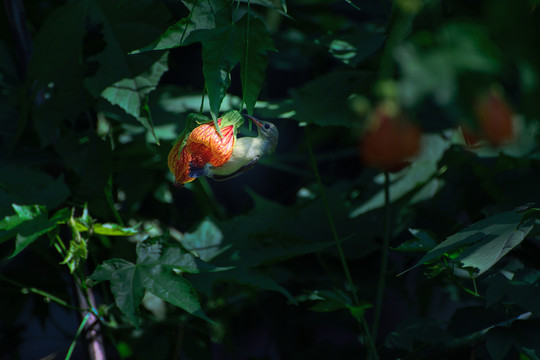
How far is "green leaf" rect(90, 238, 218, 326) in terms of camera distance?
2.08 ft

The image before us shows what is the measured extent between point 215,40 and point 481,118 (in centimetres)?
38

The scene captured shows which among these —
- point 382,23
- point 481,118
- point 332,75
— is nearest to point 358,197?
point 332,75

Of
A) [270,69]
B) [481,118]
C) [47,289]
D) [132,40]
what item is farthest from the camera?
[270,69]

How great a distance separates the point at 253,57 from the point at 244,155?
12 cm

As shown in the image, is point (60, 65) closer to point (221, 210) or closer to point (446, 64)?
point (221, 210)

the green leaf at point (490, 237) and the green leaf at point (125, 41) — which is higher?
the green leaf at point (125, 41)

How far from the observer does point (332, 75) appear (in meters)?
0.83

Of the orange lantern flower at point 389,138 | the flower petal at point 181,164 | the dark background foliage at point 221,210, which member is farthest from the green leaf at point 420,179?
the orange lantern flower at point 389,138

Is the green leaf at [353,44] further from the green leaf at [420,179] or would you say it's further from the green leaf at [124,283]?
the green leaf at [124,283]

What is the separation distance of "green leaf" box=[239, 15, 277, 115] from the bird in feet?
0.20

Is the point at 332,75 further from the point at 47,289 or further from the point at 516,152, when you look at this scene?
the point at 47,289

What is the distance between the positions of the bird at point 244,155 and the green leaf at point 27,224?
19 centimetres

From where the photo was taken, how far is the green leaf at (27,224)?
2.10 ft

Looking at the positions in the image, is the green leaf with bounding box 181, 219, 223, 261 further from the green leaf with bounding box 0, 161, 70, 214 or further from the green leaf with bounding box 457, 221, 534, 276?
the green leaf with bounding box 457, 221, 534, 276
